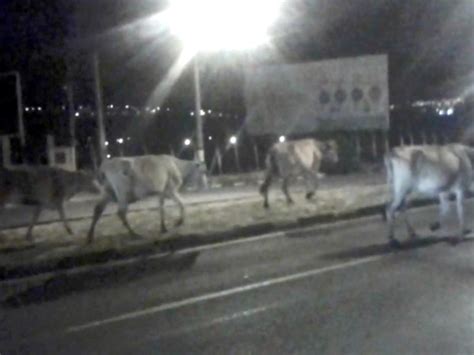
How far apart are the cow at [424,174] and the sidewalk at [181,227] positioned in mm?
2865

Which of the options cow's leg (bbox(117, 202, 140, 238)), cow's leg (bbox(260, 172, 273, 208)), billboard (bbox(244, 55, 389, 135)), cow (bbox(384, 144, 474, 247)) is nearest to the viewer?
cow (bbox(384, 144, 474, 247))

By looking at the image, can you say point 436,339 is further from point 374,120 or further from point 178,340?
point 374,120

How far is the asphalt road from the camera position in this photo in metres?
9.71

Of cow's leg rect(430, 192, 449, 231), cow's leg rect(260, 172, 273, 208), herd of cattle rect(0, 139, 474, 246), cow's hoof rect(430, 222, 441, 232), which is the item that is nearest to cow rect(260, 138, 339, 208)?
cow's leg rect(260, 172, 273, 208)

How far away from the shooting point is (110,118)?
5053 centimetres

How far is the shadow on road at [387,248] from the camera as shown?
15.3 meters

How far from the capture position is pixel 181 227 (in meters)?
19.3

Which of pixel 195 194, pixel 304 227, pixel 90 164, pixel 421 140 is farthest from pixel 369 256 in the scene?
pixel 421 140

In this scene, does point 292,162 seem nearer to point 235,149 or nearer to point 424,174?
point 424,174

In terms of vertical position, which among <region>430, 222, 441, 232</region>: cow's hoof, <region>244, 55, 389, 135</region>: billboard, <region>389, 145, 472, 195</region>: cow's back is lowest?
<region>430, 222, 441, 232</region>: cow's hoof

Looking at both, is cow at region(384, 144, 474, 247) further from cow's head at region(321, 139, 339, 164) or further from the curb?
cow's head at region(321, 139, 339, 164)

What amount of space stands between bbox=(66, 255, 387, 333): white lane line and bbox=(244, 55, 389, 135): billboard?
23.7 m

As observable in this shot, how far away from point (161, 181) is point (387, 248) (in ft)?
16.9

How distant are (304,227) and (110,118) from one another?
32.0 meters
